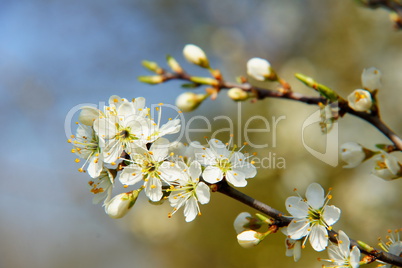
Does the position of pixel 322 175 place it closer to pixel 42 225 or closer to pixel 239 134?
pixel 239 134

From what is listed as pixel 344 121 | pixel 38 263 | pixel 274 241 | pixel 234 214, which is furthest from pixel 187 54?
pixel 38 263

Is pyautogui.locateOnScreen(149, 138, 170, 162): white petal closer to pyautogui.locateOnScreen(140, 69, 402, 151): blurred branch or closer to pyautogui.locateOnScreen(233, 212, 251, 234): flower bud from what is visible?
pyautogui.locateOnScreen(140, 69, 402, 151): blurred branch

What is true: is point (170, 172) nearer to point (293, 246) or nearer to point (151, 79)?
point (151, 79)

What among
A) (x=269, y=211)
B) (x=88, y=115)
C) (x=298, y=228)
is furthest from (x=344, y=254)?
(x=88, y=115)

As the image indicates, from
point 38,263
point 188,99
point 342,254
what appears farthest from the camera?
point 38,263

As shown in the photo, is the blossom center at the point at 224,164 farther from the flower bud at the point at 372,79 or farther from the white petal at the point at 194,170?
the flower bud at the point at 372,79

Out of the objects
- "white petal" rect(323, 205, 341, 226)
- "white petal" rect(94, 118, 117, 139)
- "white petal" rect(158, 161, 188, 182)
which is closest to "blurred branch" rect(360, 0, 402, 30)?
"white petal" rect(323, 205, 341, 226)
